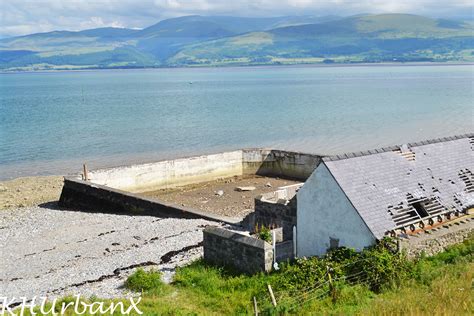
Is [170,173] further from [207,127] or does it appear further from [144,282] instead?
[207,127]

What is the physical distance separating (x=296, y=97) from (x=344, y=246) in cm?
9211

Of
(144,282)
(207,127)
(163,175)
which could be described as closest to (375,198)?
(144,282)

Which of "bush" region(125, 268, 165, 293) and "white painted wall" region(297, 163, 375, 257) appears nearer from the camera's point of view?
"white painted wall" region(297, 163, 375, 257)

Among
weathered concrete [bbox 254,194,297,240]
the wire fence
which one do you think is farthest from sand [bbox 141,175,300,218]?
the wire fence

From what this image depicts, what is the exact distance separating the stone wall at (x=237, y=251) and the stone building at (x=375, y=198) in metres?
1.67

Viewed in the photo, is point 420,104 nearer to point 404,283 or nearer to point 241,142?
point 241,142

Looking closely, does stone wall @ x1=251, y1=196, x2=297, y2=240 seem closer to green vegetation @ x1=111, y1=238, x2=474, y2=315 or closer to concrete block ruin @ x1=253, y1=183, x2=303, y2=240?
concrete block ruin @ x1=253, y1=183, x2=303, y2=240

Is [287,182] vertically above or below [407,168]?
below

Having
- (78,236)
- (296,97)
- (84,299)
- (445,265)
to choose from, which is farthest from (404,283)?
(296,97)

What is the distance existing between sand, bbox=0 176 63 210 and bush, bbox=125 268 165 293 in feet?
60.2

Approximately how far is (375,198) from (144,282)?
6756 mm

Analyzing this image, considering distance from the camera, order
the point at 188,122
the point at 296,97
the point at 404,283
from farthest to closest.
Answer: the point at 296,97 → the point at 188,122 → the point at 404,283

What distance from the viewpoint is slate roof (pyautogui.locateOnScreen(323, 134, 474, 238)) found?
1531 cm

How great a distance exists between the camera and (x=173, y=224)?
22766 millimetres
